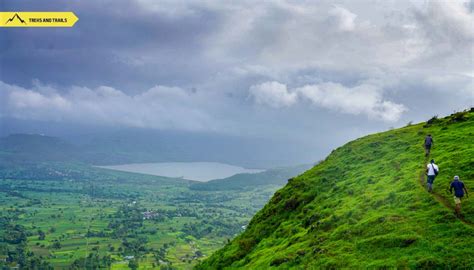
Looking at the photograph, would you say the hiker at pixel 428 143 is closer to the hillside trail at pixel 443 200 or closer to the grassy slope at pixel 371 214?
the grassy slope at pixel 371 214

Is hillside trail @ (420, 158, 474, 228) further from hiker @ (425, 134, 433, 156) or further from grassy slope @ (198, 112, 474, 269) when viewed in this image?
hiker @ (425, 134, 433, 156)

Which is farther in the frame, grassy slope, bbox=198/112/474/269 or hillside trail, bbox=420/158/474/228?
hillside trail, bbox=420/158/474/228

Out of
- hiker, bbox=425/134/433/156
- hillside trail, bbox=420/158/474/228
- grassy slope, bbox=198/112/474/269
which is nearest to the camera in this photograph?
grassy slope, bbox=198/112/474/269

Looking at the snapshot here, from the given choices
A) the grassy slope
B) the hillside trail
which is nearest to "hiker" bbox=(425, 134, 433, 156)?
the grassy slope

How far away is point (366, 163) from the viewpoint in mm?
62750

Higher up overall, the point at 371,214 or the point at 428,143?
the point at 428,143

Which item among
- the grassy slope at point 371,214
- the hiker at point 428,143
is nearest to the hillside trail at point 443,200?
the grassy slope at point 371,214

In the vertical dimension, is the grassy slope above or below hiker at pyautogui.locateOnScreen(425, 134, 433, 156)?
below

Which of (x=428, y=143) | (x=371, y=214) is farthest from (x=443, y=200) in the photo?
(x=428, y=143)

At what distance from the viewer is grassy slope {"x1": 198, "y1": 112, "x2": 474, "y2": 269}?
3034 cm

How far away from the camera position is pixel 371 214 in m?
39.8

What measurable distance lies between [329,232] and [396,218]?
7.64 meters

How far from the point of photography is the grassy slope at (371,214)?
3034 centimetres

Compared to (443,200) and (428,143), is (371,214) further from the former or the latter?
(428,143)
